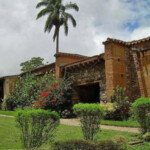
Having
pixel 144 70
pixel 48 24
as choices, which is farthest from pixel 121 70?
pixel 48 24

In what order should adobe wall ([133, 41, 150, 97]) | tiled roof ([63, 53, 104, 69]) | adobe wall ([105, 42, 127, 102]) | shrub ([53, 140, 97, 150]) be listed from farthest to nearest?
tiled roof ([63, 53, 104, 69]) < adobe wall ([105, 42, 127, 102]) < adobe wall ([133, 41, 150, 97]) < shrub ([53, 140, 97, 150])

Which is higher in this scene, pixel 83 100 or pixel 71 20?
pixel 71 20

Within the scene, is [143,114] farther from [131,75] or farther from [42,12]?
[42,12]

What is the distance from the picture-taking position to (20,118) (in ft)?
15.6


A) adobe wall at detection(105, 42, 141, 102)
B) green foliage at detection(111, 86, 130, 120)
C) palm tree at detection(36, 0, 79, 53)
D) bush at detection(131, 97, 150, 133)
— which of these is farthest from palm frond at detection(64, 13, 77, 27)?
bush at detection(131, 97, 150, 133)

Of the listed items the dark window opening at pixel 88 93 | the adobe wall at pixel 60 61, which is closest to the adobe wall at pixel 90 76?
the dark window opening at pixel 88 93

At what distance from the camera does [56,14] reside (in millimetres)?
27438

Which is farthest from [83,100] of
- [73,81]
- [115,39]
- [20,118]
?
[20,118]

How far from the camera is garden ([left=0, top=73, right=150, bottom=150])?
458 cm

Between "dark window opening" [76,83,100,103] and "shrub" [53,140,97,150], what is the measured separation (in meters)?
13.5

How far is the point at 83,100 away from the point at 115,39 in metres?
6.38

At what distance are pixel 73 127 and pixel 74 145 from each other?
5979mm

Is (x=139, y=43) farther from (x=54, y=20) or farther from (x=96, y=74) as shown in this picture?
(x=54, y=20)

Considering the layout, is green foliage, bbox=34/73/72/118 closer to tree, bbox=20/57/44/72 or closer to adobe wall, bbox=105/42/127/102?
adobe wall, bbox=105/42/127/102
